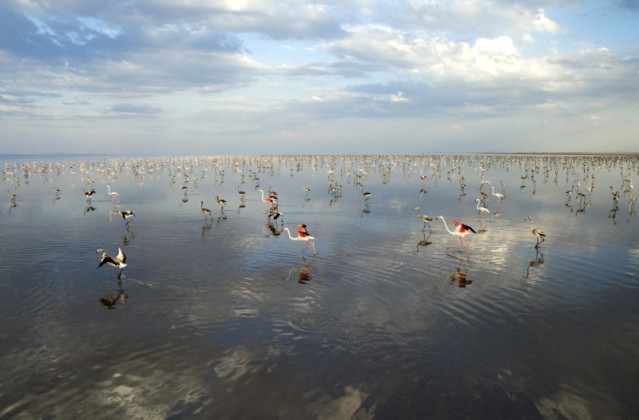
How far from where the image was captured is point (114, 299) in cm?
1450

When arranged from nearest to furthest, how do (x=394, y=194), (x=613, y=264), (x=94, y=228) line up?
(x=613, y=264) < (x=94, y=228) < (x=394, y=194)

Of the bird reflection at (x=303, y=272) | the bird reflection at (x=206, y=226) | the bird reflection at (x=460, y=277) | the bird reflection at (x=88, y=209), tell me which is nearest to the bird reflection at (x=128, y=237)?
the bird reflection at (x=206, y=226)

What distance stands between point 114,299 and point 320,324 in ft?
23.8

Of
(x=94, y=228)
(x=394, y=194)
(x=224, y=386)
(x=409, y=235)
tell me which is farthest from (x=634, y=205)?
(x=94, y=228)

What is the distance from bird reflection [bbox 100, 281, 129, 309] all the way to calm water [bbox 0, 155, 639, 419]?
0.32 ft

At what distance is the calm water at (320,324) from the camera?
362 inches

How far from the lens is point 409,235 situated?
2456 centimetres

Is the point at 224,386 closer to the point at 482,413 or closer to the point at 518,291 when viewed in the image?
the point at 482,413

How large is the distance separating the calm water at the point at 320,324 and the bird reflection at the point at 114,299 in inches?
3.8

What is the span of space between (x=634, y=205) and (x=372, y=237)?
1042 inches

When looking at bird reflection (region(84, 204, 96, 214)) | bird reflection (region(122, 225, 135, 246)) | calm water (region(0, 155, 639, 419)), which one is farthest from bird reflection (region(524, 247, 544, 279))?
bird reflection (region(84, 204, 96, 214))

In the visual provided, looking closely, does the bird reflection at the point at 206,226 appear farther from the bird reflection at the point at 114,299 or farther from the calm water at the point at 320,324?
the bird reflection at the point at 114,299

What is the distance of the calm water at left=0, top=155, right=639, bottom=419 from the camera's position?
9.19 m

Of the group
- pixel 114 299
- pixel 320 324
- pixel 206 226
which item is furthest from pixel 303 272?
pixel 206 226
